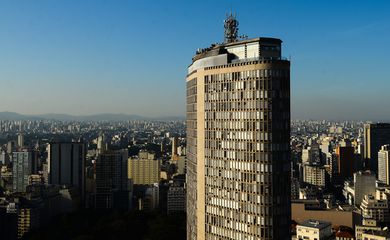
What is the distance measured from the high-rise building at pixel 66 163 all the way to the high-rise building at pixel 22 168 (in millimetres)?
5709

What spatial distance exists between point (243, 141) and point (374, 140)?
83493 mm

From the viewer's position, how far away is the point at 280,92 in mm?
22062

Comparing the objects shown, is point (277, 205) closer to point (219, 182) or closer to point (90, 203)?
point (219, 182)

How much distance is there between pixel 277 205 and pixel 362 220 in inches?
1310

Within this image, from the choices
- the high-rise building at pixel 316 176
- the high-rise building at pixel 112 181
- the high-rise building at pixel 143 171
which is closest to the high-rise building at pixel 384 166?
the high-rise building at pixel 316 176

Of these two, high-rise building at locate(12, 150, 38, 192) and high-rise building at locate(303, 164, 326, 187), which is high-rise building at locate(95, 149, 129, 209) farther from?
high-rise building at locate(303, 164, 326, 187)

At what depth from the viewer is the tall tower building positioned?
22.0 meters

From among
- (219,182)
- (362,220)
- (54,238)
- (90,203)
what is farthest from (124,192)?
(219,182)

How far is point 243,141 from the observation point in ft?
74.7

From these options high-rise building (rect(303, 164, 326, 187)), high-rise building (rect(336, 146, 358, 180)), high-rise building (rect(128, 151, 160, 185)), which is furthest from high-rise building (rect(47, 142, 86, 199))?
high-rise building (rect(336, 146, 358, 180))

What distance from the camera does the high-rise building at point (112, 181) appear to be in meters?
66.8

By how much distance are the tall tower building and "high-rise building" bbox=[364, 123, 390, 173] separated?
79.5 meters

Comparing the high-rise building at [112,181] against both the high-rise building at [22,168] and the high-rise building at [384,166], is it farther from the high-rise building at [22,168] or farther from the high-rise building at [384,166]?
the high-rise building at [384,166]

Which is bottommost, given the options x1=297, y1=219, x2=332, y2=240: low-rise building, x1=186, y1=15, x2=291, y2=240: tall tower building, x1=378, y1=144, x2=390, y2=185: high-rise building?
x1=297, y1=219, x2=332, y2=240: low-rise building
